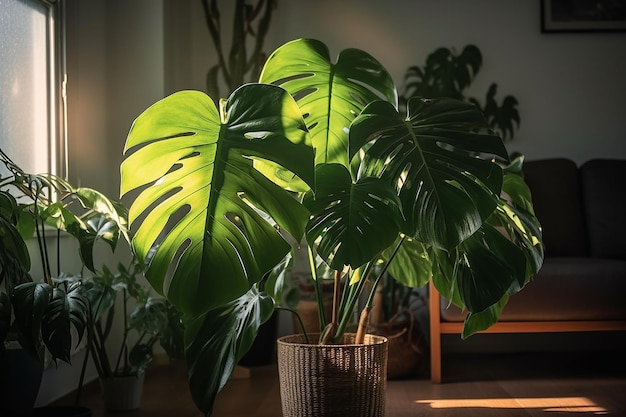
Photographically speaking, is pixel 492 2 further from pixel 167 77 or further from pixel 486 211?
pixel 486 211

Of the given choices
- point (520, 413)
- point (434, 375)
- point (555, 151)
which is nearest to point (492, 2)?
point (555, 151)

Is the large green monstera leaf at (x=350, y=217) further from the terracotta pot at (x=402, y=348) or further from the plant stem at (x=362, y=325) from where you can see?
the terracotta pot at (x=402, y=348)

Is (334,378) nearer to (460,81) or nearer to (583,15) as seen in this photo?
(460,81)

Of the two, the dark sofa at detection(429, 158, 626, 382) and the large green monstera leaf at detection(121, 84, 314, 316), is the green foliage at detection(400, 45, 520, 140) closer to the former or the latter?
the dark sofa at detection(429, 158, 626, 382)

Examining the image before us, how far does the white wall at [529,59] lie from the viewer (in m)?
4.32

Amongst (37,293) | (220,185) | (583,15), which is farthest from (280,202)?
(583,15)

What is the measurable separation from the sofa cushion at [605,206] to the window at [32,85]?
249 cm

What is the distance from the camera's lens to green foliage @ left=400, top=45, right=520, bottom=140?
4242 millimetres

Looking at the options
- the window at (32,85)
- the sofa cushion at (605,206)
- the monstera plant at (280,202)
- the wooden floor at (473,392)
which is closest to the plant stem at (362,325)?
the monstera plant at (280,202)

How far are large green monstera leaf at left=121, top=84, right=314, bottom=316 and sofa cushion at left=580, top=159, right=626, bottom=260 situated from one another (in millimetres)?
2536

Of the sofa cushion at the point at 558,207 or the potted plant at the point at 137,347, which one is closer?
the potted plant at the point at 137,347

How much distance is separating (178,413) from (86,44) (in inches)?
67.3

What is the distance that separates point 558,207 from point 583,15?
42.9 inches

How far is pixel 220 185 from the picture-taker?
178 cm
